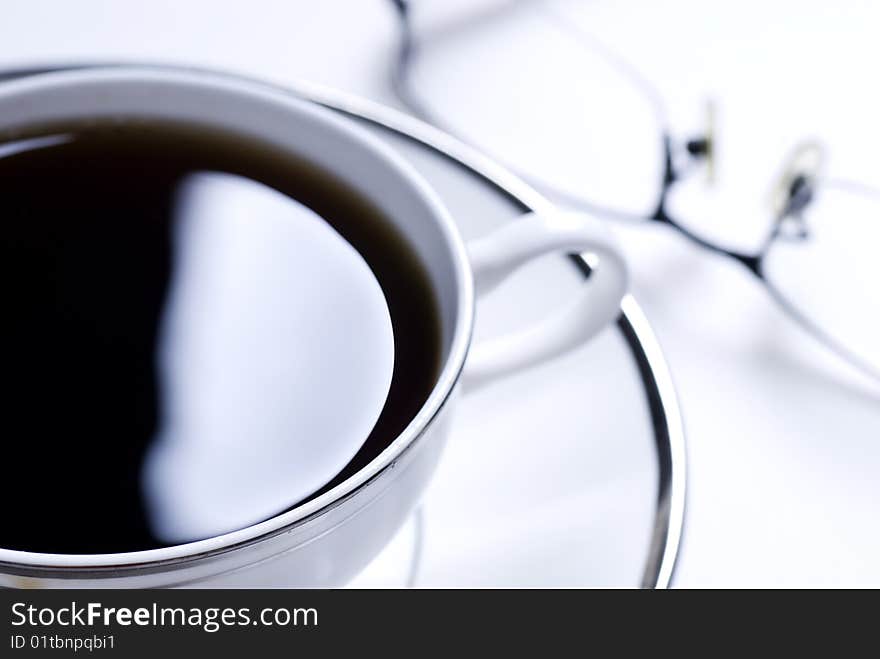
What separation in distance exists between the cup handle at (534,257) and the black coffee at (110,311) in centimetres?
3

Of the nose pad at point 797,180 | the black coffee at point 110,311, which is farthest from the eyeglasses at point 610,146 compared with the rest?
the black coffee at point 110,311

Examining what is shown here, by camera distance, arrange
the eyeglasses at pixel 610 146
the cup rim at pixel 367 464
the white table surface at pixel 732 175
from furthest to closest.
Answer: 1. the eyeglasses at pixel 610 146
2. the white table surface at pixel 732 175
3. the cup rim at pixel 367 464

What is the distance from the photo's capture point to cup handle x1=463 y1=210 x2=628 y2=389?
38cm

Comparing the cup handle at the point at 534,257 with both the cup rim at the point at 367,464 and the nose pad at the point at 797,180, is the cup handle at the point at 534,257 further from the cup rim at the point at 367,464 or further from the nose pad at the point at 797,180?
the nose pad at the point at 797,180

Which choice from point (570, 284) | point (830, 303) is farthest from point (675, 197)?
point (570, 284)

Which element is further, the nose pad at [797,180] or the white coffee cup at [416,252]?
the nose pad at [797,180]

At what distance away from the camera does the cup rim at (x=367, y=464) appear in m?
0.30

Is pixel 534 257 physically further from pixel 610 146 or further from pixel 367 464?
pixel 610 146

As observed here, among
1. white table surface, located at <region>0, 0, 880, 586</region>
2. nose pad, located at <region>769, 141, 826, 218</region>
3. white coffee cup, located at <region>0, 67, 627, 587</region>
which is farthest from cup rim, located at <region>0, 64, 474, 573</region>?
nose pad, located at <region>769, 141, 826, 218</region>

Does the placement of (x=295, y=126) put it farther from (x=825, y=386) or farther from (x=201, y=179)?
(x=825, y=386)

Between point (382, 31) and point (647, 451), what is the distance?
415 mm

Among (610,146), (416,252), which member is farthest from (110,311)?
(610,146)

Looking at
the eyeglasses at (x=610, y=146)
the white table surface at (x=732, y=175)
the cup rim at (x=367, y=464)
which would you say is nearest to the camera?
the cup rim at (x=367, y=464)
